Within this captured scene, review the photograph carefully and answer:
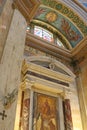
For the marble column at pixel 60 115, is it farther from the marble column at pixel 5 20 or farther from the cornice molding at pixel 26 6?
the marble column at pixel 5 20

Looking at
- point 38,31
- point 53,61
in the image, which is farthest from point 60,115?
point 38,31

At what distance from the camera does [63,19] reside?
8.56 metres

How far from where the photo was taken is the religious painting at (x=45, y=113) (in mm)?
5508

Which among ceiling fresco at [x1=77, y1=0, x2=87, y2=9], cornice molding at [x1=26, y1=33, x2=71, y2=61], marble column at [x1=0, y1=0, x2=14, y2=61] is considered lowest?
marble column at [x1=0, y1=0, x2=14, y2=61]

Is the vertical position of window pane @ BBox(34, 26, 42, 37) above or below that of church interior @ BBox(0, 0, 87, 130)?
above

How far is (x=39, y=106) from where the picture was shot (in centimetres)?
590

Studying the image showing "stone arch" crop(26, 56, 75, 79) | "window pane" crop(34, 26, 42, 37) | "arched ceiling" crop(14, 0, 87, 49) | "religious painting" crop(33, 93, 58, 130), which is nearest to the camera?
"religious painting" crop(33, 93, 58, 130)

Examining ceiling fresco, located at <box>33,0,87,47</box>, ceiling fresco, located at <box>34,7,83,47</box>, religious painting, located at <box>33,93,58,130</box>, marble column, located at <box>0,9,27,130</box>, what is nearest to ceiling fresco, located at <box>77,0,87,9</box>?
ceiling fresco, located at <box>33,0,87,47</box>

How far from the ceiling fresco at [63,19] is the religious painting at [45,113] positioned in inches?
143

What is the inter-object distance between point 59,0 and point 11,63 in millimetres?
5810

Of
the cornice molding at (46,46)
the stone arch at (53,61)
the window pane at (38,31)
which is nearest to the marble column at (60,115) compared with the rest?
the stone arch at (53,61)

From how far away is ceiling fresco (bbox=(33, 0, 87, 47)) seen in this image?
8102 mm

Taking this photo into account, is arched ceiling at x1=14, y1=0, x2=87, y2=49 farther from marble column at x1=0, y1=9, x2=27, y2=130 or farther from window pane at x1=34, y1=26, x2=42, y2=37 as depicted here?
marble column at x1=0, y1=9, x2=27, y2=130

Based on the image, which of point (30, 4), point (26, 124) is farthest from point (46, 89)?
point (30, 4)
